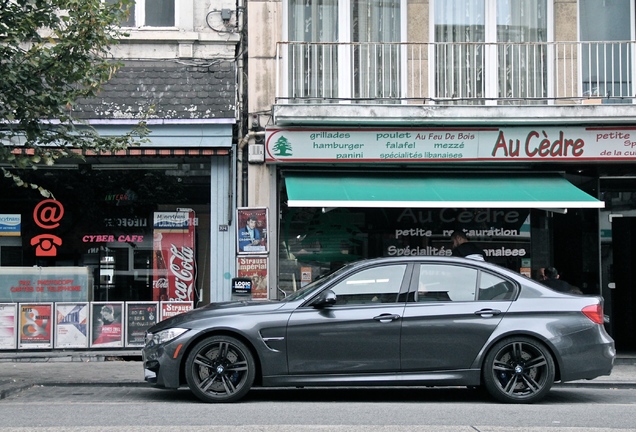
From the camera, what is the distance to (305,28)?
13.7 m

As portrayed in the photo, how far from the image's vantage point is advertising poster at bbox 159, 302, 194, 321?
13172 millimetres

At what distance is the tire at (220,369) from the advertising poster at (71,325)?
5.41 meters

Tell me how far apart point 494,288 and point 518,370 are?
0.88m

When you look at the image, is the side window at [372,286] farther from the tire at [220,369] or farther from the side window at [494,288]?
the tire at [220,369]

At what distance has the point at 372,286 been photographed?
8.46 metres

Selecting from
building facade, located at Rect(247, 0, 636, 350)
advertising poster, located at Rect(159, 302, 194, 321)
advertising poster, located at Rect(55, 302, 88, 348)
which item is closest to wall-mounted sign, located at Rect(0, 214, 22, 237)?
advertising poster, located at Rect(55, 302, 88, 348)

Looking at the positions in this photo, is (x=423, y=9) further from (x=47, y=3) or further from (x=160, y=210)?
(x=47, y=3)

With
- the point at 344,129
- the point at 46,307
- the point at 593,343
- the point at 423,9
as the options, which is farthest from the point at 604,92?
the point at 46,307

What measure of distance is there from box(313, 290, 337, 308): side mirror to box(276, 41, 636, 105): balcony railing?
18.6 ft

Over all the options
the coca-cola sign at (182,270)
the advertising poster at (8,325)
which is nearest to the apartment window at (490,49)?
the coca-cola sign at (182,270)

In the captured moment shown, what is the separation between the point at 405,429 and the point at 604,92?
8.83m

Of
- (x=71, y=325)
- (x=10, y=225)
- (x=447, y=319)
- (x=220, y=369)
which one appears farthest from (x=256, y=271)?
(x=447, y=319)

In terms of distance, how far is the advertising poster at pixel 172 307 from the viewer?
519 inches

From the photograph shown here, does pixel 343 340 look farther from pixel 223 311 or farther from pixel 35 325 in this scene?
pixel 35 325
